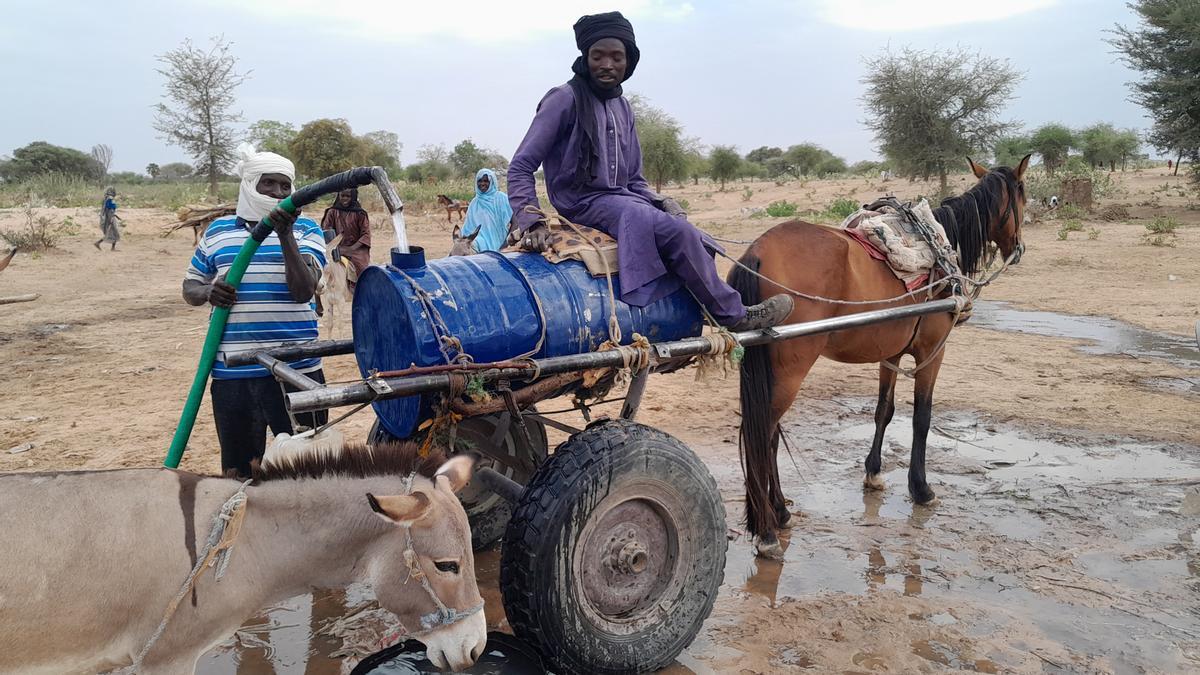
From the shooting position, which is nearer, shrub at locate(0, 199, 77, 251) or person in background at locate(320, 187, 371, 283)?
person in background at locate(320, 187, 371, 283)

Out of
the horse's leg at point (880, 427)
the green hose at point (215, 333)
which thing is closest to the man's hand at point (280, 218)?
the green hose at point (215, 333)

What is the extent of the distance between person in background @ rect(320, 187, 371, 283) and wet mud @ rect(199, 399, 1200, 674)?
5.29 m

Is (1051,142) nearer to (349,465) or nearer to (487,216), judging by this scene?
(487,216)

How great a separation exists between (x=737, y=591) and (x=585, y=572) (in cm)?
141

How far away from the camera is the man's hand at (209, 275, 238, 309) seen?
321 cm


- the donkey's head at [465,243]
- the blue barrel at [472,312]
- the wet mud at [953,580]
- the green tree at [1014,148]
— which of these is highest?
the green tree at [1014,148]

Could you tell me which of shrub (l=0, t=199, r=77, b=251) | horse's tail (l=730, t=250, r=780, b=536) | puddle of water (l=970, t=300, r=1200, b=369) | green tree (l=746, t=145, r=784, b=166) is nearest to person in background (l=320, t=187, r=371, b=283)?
horse's tail (l=730, t=250, r=780, b=536)

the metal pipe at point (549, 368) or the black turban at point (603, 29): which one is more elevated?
the black turban at point (603, 29)

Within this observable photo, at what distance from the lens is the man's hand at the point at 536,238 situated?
10.3 ft

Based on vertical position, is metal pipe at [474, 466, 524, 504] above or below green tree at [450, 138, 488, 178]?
below

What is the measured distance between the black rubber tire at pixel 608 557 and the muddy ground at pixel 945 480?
1.40 feet

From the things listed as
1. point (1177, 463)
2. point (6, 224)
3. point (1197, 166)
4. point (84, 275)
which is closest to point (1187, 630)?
point (1177, 463)

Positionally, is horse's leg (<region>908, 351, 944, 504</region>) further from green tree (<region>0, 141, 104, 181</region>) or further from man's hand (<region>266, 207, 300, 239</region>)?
green tree (<region>0, 141, 104, 181</region>)

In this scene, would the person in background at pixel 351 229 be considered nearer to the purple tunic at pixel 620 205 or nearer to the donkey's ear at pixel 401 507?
the purple tunic at pixel 620 205
